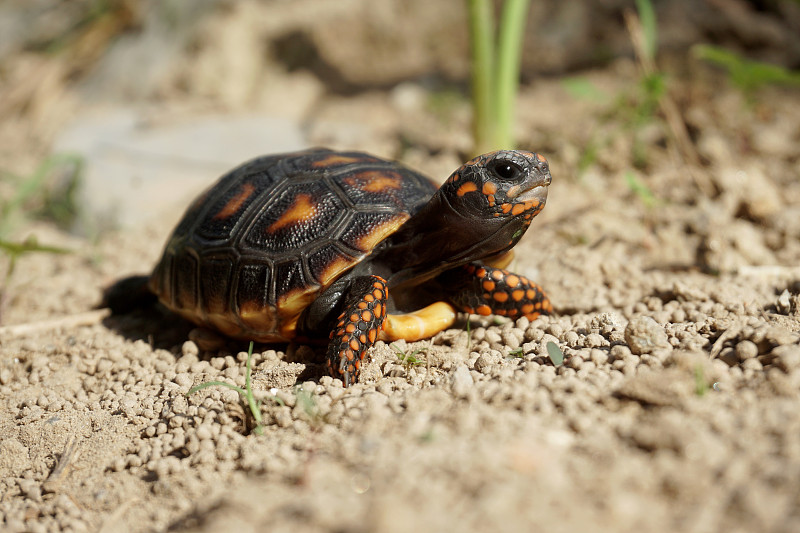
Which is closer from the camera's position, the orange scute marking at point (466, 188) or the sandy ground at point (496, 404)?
the sandy ground at point (496, 404)

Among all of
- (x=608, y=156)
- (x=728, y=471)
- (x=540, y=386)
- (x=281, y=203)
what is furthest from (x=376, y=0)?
(x=728, y=471)

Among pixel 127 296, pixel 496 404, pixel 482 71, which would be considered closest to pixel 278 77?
pixel 482 71

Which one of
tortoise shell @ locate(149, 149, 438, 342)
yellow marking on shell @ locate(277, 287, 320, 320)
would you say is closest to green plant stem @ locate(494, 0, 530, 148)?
tortoise shell @ locate(149, 149, 438, 342)

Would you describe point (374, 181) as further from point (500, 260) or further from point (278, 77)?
point (278, 77)

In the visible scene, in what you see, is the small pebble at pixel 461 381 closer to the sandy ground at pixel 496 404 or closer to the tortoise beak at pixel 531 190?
the sandy ground at pixel 496 404

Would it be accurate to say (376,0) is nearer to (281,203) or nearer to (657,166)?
(657,166)

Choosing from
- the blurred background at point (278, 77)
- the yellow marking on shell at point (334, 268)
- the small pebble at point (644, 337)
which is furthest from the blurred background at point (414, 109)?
the yellow marking on shell at point (334, 268)
